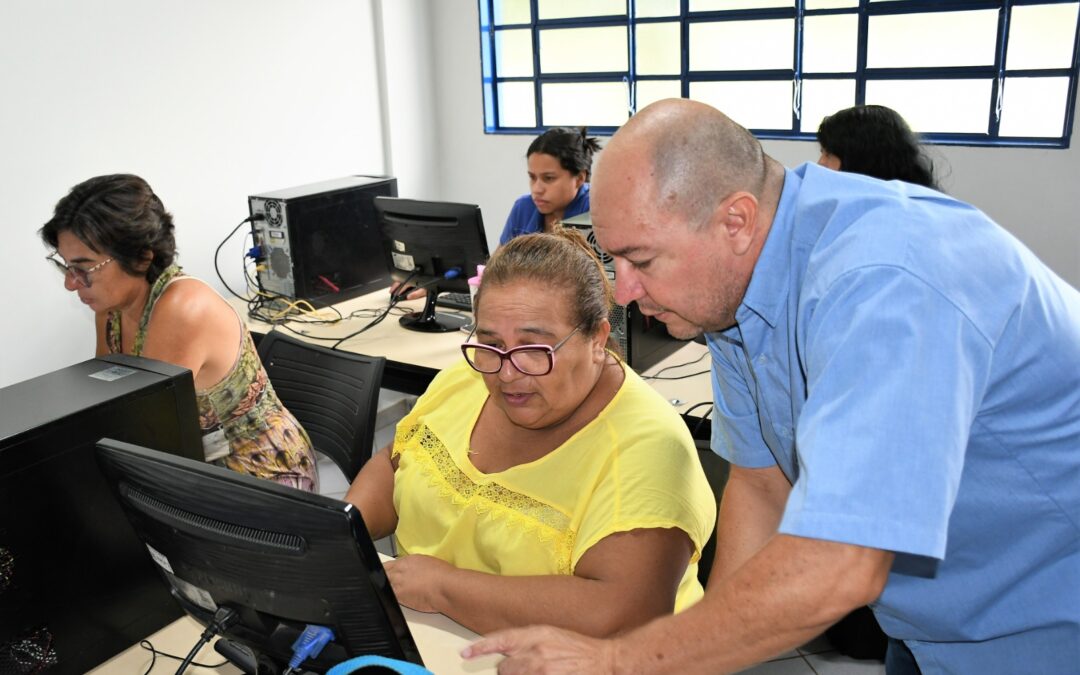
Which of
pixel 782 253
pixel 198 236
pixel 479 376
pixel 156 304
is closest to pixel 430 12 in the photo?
pixel 198 236

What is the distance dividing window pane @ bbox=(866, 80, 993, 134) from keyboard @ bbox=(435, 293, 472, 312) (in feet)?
9.11

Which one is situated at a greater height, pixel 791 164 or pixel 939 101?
pixel 939 101

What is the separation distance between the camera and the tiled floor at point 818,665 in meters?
2.44

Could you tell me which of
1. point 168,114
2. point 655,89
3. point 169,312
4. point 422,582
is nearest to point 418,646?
point 422,582

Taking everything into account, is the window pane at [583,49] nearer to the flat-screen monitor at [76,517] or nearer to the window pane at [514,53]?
the window pane at [514,53]

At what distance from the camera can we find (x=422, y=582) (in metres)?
1.41

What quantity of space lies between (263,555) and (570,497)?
57 cm

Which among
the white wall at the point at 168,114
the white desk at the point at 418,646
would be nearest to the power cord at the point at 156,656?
the white desk at the point at 418,646

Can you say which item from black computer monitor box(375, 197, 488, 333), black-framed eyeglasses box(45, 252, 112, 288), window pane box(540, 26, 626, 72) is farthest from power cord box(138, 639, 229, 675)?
window pane box(540, 26, 626, 72)

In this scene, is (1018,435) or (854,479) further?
(1018,435)

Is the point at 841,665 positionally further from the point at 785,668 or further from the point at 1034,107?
the point at 1034,107

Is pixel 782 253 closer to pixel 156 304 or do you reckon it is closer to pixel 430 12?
pixel 156 304

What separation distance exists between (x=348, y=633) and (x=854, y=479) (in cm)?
64

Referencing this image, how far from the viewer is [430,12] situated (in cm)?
605
